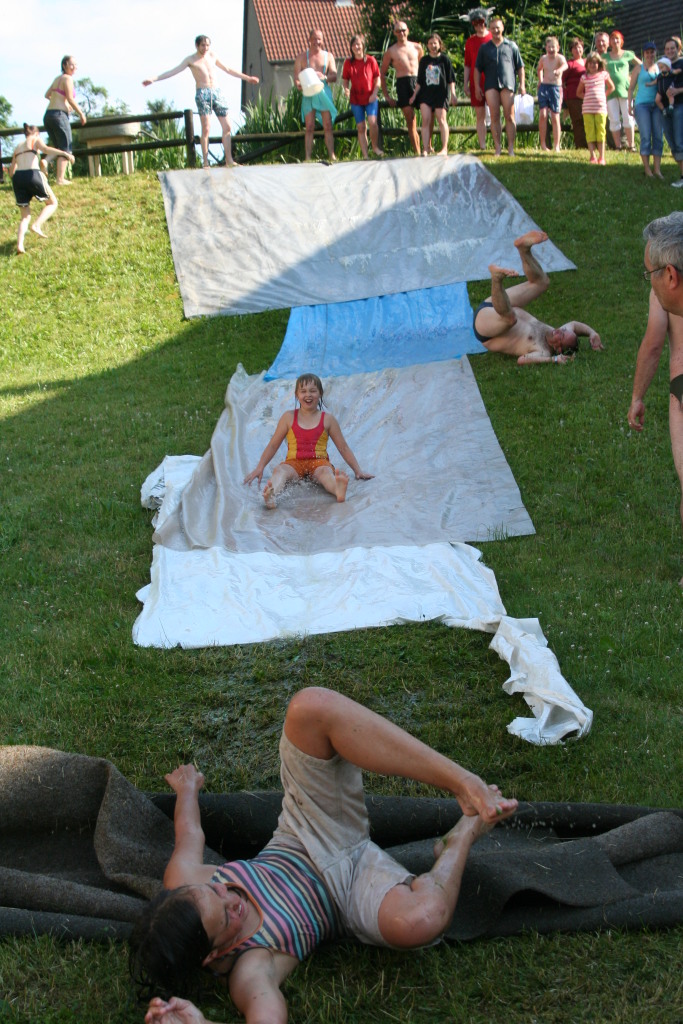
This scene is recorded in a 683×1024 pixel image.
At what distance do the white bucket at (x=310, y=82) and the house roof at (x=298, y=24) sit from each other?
2744cm

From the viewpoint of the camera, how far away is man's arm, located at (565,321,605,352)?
9.23 metres

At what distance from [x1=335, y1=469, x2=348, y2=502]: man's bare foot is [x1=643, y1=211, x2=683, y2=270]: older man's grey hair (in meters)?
3.22

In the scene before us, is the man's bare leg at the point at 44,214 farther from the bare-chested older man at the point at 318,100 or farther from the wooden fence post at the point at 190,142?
the bare-chested older man at the point at 318,100

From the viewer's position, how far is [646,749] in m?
3.89

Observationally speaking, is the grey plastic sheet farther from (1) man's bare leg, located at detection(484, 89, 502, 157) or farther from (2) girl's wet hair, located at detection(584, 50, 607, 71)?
(2) girl's wet hair, located at detection(584, 50, 607, 71)

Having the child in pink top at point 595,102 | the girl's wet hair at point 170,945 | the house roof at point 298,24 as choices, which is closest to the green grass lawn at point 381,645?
the girl's wet hair at point 170,945

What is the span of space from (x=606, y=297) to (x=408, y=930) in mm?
9079

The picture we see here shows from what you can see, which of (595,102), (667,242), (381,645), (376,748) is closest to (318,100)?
(595,102)

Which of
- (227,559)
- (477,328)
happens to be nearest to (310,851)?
(227,559)

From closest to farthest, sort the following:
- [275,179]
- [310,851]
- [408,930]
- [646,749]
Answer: [408,930], [310,851], [646,749], [275,179]

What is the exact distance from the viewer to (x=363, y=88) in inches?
584

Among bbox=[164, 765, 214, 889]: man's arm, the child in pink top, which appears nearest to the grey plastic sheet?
the child in pink top

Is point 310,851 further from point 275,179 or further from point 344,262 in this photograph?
point 275,179

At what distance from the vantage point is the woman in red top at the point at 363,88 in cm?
1467
